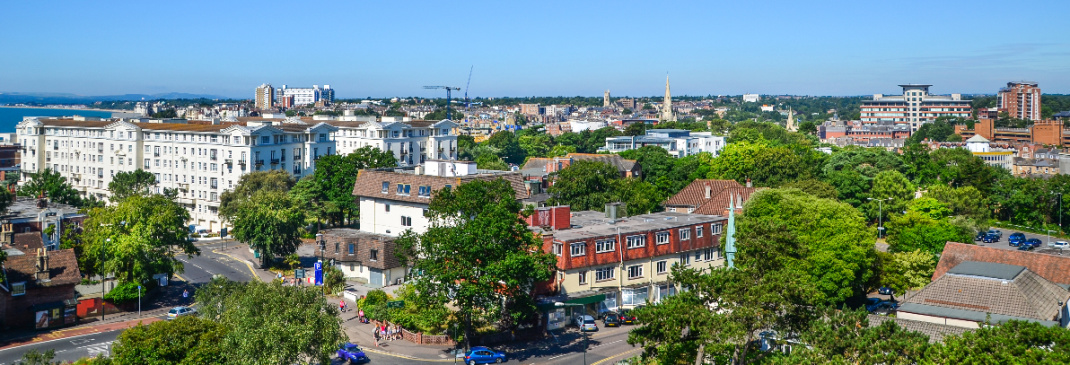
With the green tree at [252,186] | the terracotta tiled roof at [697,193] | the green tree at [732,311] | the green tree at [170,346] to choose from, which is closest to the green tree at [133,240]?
the green tree at [252,186]

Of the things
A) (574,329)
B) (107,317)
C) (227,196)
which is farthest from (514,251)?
(227,196)

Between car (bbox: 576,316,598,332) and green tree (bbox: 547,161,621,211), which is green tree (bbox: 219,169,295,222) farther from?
car (bbox: 576,316,598,332)

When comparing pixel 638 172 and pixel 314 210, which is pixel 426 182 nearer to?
pixel 314 210

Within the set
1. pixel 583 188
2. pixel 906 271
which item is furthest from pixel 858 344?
pixel 583 188

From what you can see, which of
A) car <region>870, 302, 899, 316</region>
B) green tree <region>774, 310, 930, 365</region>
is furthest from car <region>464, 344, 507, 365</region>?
car <region>870, 302, 899, 316</region>

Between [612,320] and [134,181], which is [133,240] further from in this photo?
[134,181]

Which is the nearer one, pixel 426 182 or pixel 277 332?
pixel 277 332
